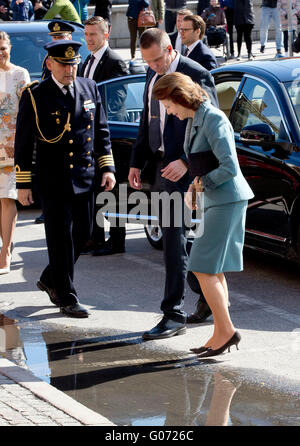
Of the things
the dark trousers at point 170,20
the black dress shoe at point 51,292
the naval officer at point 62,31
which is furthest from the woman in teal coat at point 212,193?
the dark trousers at point 170,20

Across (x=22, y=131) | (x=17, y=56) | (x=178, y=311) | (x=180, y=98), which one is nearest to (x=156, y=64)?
(x=180, y=98)

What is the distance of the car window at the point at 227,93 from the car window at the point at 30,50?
4.28 metres

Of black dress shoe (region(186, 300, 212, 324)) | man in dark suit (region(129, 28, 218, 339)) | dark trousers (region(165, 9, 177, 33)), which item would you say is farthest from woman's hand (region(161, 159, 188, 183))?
dark trousers (region(165, 9, 177, 33))

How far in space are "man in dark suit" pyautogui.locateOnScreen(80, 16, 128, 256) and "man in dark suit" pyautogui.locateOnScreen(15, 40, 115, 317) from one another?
1.93 m

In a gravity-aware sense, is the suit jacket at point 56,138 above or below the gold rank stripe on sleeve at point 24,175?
above

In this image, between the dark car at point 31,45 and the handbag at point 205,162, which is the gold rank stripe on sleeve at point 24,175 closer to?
the handbag at point 205,162

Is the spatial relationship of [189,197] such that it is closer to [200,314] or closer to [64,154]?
[200,314]

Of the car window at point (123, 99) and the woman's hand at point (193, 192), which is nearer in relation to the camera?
the woman's hand at point (193, 192)

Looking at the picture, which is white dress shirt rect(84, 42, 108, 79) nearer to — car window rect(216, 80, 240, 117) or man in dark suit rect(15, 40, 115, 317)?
car window rect(216, 80, 240, 117)

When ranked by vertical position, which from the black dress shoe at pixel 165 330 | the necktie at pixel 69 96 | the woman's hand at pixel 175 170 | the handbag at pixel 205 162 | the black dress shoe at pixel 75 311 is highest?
the necktie at pixel 69 96

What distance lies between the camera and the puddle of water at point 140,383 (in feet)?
16.7

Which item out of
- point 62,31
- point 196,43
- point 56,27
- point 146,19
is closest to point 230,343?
point 196,43

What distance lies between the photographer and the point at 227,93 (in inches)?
343

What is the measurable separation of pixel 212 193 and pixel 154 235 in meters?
3.42
